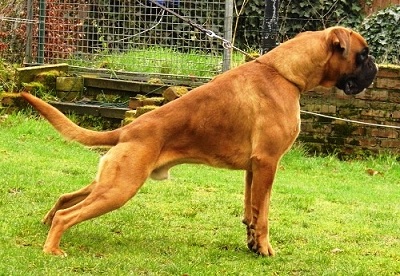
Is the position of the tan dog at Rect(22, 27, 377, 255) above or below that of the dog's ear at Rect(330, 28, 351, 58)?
below

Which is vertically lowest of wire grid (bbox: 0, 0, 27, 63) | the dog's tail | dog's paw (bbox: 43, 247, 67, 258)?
dog's paw (bbox: 43, 247, 67, 258)

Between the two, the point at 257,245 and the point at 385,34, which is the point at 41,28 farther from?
the point at 257,245

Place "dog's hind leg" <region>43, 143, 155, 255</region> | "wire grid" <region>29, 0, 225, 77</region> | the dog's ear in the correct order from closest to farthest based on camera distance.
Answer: "dog's hind leg" <region>43, 143, 155, 255</region> → the dog's ear → "wire grid" <region>29, 0, 225, 77</region>

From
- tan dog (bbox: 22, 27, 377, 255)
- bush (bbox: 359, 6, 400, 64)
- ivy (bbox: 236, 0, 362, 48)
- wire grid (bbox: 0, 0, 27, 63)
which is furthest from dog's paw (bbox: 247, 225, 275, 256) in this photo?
ivy (bbox: 236, 0, 362, 48)

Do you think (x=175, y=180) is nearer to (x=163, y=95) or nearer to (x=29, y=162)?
(x=29, y=162)

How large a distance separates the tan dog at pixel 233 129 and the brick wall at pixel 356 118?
14.3ft

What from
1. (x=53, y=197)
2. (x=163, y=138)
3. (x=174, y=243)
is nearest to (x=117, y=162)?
(x=163, y=138)

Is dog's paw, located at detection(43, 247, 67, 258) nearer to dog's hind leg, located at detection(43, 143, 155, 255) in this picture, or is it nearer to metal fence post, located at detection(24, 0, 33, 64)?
dog's hind leg, located at detection(43, 143, 155, 255)

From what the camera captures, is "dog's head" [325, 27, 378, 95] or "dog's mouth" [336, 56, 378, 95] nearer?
"dog's head" [325, 27, 378, 95]

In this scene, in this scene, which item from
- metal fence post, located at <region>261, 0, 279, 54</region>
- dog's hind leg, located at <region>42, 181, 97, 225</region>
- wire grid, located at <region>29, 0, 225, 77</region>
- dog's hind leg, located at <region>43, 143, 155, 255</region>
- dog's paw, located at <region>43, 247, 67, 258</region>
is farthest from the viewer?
wire grid, located at <region>29, 0, 225, 77</region>

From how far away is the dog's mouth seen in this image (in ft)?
20.4

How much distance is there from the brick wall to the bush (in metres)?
1.00

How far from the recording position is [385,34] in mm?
11867

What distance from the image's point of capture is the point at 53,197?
23.3ft
